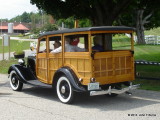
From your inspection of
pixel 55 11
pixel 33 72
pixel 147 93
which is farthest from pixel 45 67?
pixel 55 11

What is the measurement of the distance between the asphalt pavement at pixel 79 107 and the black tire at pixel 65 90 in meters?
0.14

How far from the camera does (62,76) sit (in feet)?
26.6

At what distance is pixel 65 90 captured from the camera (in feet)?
26.3

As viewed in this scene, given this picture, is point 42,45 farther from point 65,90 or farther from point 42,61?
point 65,90

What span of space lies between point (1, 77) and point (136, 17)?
29657mm

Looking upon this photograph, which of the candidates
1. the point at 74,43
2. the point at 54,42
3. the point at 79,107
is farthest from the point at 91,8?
the point at 79,107

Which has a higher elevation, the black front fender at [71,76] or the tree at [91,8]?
the tree at [91,8]

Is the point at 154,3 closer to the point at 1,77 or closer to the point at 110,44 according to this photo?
the point at 110,44

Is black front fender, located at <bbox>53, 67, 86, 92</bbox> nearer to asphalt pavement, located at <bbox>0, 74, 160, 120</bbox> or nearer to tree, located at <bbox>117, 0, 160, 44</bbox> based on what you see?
asphalt pavement, located at <bbox>0, 74, 160, 120</bbox>

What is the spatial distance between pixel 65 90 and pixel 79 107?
615 millimetres

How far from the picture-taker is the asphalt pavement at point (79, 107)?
267 inches

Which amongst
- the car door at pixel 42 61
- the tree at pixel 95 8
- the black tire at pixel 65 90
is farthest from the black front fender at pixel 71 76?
the tree at pixel 95 8

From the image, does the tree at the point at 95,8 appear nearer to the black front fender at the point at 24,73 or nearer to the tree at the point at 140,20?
the black front fender at the point at 24,73

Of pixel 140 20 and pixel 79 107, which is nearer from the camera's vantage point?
A: pixel 79 107
